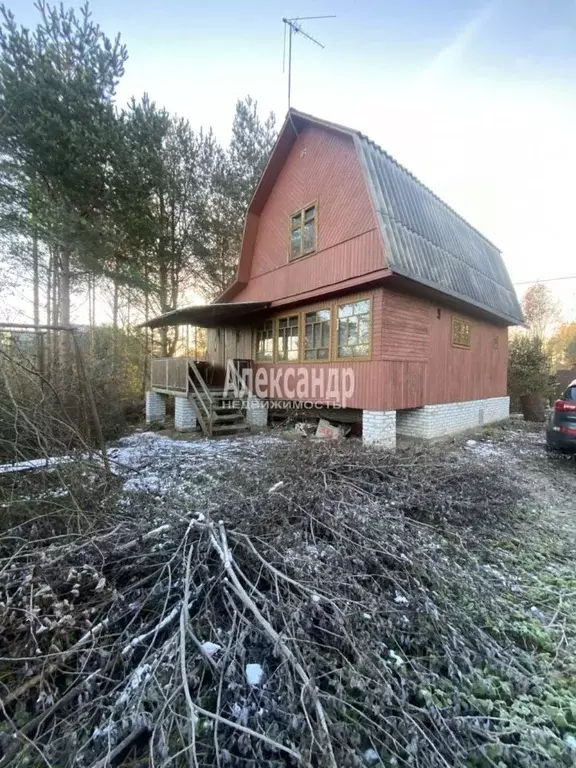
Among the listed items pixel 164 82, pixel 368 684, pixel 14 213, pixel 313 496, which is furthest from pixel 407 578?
pixel 164 82

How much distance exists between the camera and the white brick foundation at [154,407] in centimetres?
1152

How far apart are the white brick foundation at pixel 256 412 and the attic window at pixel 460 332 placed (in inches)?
232

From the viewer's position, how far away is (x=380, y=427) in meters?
7.09

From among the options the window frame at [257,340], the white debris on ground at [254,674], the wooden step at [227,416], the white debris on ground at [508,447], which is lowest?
the white debris on ground at [508,447]

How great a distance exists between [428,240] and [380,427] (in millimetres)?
4700

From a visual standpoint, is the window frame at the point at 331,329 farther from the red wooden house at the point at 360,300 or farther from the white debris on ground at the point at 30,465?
the white debris on ground at the point at 30,465

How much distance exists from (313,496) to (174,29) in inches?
481

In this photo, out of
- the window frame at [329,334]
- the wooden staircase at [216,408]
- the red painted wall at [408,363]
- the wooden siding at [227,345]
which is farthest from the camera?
the wooden siding at [227,345]

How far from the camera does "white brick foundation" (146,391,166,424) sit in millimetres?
11516

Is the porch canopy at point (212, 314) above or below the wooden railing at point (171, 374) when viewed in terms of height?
above

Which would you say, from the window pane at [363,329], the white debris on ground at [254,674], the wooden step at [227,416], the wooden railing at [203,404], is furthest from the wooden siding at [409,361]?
the white debris on ground at [254,674]

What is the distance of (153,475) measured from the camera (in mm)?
4980

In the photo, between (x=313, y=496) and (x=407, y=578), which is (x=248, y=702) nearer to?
(x=407, y=578)

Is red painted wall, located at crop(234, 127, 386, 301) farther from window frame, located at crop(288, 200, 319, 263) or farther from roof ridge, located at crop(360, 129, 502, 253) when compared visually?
roof ridge, located at crop(360, 129, 502, 253)
